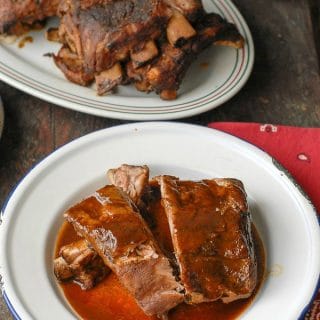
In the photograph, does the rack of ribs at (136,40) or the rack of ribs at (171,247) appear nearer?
the rack of ribs at (171,247)

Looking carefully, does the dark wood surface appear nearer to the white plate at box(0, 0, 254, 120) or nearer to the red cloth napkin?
the white plate at box(0, 0, 254, 120)

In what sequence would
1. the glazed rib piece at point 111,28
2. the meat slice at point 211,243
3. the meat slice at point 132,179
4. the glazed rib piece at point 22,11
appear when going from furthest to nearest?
the glazed rib piece at point 22,11, the glazed rib piece at point 111,28, the meat slice at point 132,179, the meat slice at point 211,243

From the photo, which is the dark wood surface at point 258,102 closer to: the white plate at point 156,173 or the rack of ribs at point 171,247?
the white plate at point 156,173

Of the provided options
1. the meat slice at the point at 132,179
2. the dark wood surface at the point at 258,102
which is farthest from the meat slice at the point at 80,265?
the dark wood surface at the point at 258,102

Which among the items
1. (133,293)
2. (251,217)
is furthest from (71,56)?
(133,293)

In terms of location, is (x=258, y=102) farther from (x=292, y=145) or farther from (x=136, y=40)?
(x=136, y=40)

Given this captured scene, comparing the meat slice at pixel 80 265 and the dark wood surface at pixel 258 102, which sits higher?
the meat slice at pixel 80 265
